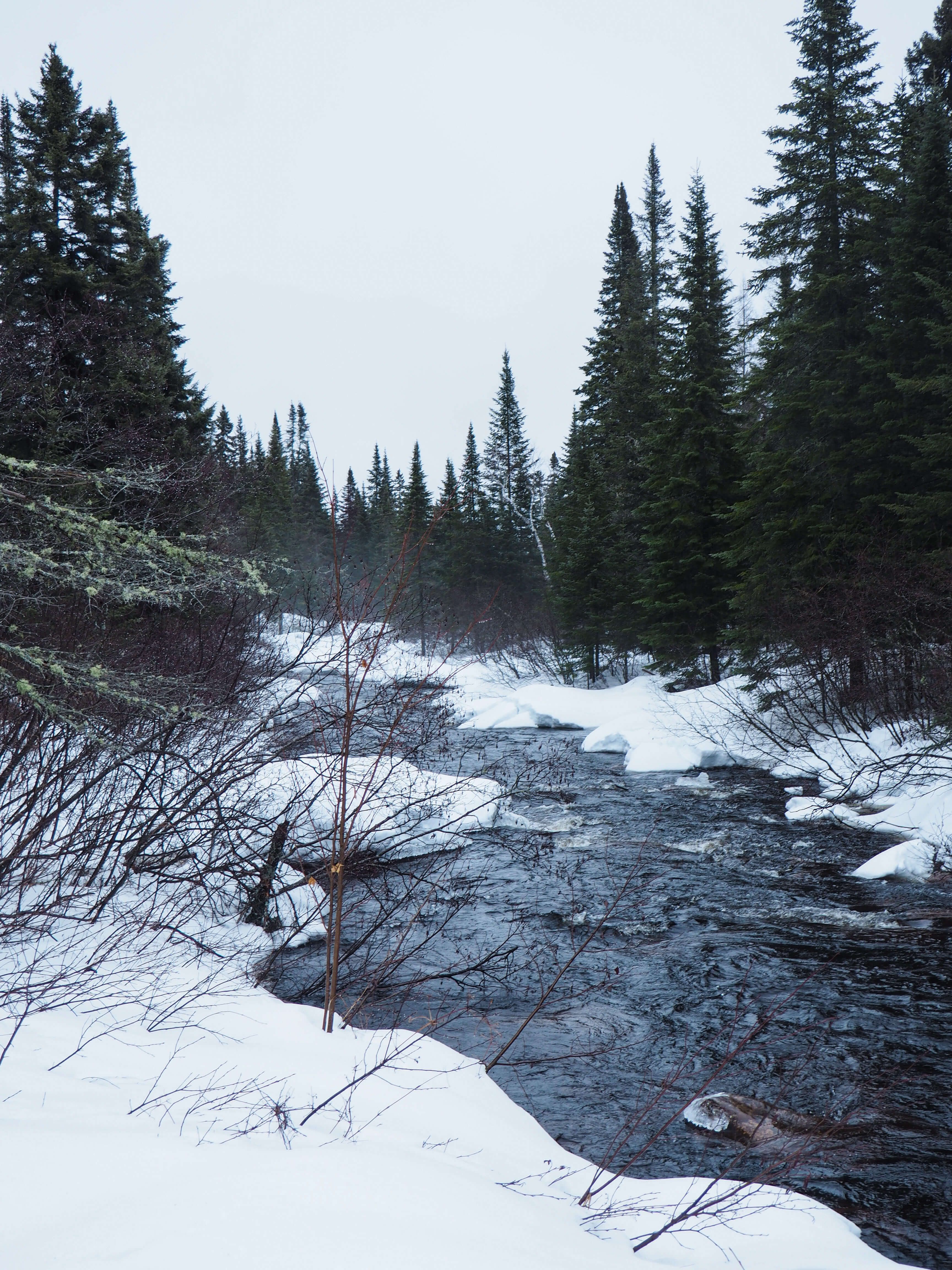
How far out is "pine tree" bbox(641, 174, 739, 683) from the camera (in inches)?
832

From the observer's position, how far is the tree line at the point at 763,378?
12984 mm

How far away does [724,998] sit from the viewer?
21.1 ft

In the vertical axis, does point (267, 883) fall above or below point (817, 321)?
below

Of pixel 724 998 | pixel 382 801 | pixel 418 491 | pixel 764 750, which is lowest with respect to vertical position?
pixel 724 998

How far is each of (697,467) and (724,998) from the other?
17286 millimetres

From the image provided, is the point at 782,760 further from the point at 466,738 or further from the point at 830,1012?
the point at 830,1012

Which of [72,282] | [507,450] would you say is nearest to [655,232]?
[507,450]

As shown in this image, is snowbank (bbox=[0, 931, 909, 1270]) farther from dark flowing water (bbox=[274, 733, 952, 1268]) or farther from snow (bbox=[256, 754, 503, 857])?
snow (bbox=[256, 754, 503, 857])

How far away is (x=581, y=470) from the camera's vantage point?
91.9ft

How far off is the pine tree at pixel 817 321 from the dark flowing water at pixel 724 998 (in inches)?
279

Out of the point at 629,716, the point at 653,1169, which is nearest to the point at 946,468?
the point at 629,716

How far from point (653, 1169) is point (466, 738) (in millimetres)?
13689

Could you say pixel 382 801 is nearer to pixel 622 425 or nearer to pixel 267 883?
pixel 267 883

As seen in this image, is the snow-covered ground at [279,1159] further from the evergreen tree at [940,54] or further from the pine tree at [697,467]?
the evergreen tree at [940,54]
